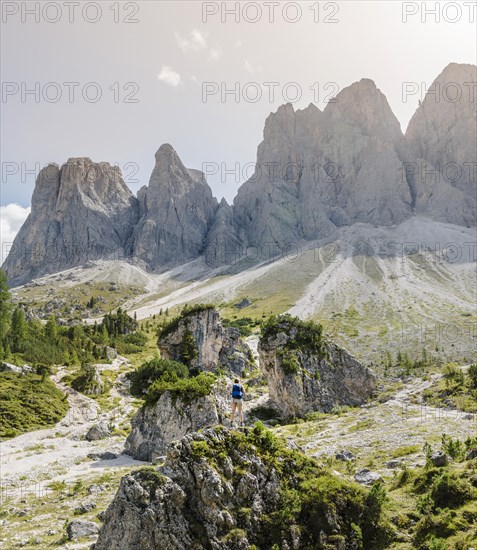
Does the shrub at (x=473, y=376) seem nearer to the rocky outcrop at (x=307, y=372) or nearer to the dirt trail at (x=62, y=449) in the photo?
the rocky outcrop at (x=307, y=372)

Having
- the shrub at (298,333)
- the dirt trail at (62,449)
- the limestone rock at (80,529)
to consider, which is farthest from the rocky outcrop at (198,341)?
the limestone rock at (80,529)

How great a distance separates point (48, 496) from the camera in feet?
72.0

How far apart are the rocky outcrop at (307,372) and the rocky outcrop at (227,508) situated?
2474cm

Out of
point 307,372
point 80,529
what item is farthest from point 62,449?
point 307,372

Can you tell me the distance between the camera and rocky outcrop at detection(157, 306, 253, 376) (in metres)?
49.2

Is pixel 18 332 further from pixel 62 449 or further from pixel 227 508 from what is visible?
pixel 227 508

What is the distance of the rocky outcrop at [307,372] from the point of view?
1490 inches

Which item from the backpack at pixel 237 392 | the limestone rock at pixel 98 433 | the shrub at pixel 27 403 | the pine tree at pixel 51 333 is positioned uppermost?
the pine tree at pixel 51 333

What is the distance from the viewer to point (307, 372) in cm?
3916

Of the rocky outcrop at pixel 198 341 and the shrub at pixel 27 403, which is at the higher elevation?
the rocky outcrop at pixel 198 341

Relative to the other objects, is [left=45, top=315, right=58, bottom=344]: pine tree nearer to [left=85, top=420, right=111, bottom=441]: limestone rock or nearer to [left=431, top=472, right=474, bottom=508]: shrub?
[left=85, top=420, right=111, bottom=441]: limestone rock

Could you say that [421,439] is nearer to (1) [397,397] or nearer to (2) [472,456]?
(2) [472,456]

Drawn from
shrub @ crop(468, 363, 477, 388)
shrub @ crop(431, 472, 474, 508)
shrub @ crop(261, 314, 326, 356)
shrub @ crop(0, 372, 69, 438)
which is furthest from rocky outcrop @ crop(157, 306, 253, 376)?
shrub @ crop(431, 472, 474, 508)

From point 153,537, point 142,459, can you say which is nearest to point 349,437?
point 142,459
